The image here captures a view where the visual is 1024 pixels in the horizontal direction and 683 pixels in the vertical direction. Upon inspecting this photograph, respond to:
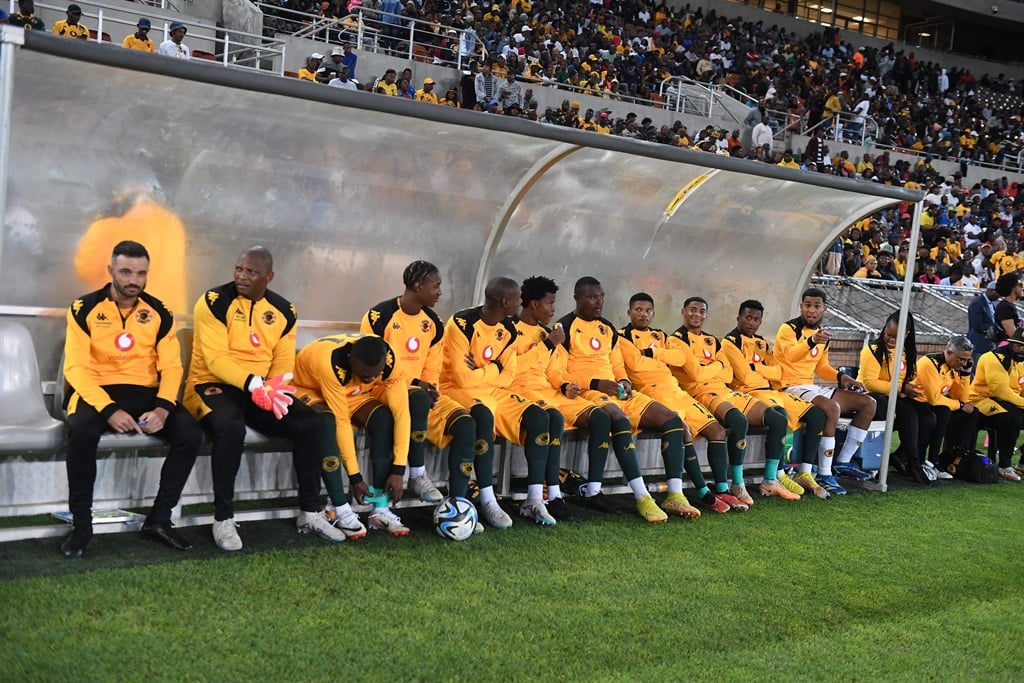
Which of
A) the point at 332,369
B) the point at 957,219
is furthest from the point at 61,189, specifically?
the point at 957,219

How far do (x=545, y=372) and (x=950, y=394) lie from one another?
4084 mm

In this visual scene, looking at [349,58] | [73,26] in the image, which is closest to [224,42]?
[73,26]

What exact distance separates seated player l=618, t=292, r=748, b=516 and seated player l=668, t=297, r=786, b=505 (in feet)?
0.28

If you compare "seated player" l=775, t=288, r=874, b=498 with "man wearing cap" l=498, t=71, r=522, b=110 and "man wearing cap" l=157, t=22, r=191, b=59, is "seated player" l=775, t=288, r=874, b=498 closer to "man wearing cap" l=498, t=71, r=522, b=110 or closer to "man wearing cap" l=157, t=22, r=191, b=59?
"man wearing cap" l=157, t=22, r=191, b=59

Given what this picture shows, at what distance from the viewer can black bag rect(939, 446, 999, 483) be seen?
27.5 feet

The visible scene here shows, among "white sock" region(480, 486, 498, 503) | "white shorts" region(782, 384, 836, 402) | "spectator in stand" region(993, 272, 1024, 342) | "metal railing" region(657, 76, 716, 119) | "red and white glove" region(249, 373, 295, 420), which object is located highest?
"metal railing" region(657, 76, 716, 119)

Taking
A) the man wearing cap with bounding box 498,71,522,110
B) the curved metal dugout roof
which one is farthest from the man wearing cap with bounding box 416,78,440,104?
the curved metal dugout roof

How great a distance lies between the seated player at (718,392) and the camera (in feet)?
22.3

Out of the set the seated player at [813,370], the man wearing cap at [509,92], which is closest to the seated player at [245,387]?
the seated player at [813,370]

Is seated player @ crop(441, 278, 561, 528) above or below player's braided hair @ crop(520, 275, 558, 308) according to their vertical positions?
below

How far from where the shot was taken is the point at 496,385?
20.0 ft

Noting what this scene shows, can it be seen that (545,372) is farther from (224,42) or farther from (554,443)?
(224,42)

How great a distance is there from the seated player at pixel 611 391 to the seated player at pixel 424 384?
0.95m

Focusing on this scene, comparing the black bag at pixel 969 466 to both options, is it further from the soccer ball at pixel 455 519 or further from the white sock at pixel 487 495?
the soccer ball at pixel 455 519
